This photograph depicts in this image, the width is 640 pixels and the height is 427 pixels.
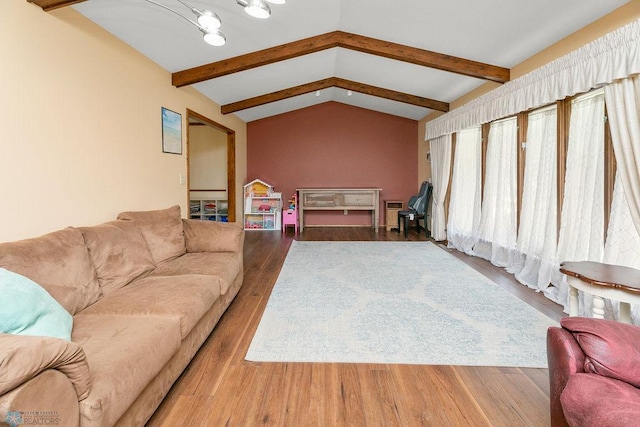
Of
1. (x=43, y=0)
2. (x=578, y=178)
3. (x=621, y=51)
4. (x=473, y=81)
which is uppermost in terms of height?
(x=473, y=81)

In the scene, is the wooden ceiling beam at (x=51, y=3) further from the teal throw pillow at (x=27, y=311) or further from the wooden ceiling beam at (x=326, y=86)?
the wooden ceiling beam at (x=326, y=86)

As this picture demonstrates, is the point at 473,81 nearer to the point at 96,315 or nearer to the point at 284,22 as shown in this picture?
the point at 284,22

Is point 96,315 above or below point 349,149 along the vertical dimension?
below

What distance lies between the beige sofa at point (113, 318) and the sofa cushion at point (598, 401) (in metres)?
1.53

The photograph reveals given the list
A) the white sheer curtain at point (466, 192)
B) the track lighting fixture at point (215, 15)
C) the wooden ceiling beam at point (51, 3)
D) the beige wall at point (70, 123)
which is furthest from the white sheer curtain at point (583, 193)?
the beige wall at point (70, 123)

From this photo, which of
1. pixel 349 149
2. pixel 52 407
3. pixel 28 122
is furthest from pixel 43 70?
pixel 349 149

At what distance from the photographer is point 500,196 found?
14.0ft

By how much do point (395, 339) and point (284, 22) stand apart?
3258 millimetres

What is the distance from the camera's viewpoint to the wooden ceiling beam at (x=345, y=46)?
157 inches

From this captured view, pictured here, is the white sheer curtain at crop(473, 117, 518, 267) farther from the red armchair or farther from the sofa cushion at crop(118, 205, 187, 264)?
the sofa cushion at crop(118, 205, 187, 264)

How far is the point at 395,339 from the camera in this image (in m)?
2.31

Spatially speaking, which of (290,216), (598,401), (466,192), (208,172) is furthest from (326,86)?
(598,401)

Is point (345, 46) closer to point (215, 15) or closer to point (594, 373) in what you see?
point (215, 15)

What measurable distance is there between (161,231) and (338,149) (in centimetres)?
558
